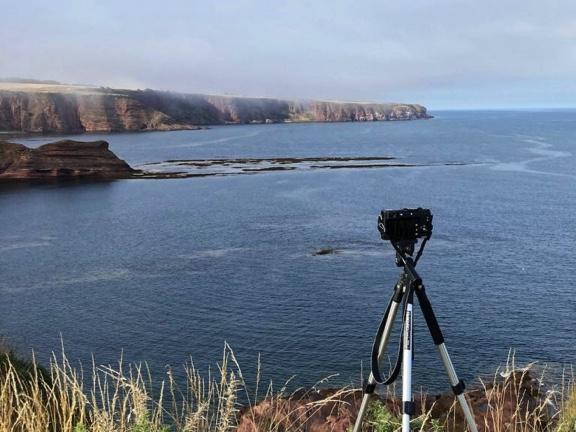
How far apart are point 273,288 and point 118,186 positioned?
53.6m

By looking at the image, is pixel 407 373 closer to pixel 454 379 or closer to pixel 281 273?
pixel 454 379

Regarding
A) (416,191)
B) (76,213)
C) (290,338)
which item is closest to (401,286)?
(290,338)

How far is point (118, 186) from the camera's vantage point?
8319 centimetres

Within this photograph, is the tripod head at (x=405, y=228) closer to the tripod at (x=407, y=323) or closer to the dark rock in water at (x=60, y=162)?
the tripod at (x=407, y=323)

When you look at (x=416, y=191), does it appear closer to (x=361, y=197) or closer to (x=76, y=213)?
(x=361, y=197)

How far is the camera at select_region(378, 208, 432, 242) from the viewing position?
14.3ft

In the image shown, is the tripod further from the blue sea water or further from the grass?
the blue sea water

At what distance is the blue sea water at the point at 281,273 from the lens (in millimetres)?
27172

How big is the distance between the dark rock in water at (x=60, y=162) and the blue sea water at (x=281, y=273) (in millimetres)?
10875

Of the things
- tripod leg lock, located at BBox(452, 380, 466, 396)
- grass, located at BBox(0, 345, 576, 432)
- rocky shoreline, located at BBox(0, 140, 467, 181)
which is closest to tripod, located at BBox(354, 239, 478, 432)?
tripod leg lock, located at BBox(452, 380, 466, 396)

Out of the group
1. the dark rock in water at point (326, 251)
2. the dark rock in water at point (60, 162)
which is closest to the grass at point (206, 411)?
the dark rock in water at point (326, 251)

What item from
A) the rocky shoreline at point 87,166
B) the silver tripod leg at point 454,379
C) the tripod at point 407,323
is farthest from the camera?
the rocky shoreline at point 87,166

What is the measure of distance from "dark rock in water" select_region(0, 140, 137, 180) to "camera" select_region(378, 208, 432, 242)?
9107cm

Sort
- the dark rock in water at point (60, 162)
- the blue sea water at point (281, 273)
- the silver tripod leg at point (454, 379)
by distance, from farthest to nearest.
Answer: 1. the dark rock in water at point (60, 162)
2. the blue sea water at point (281, 273)
3. the silver tripod leg at point (454, 379)
